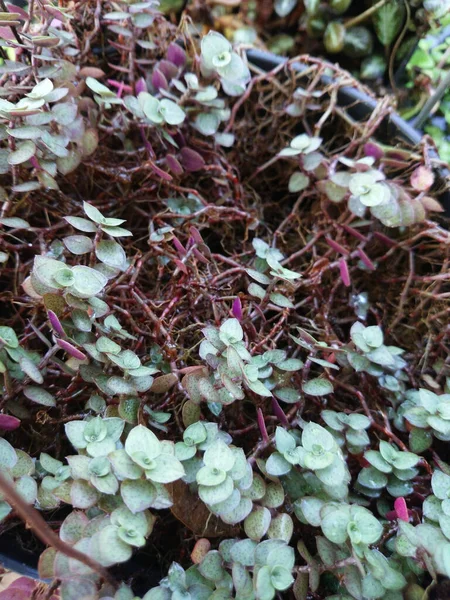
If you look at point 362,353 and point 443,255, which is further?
point 443,255

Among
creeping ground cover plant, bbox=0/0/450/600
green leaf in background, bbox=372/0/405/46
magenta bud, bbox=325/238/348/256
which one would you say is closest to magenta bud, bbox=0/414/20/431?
creeping ground cover plant, bbox=0/0/450/600

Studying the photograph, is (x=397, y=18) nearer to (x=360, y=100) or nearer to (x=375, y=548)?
(x=360, y=100)

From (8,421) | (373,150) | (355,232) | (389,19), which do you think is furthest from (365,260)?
(389,19)

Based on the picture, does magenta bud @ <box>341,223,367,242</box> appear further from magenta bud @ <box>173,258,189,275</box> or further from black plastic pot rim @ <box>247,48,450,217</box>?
magenta bud @ <box>173,258,189,275</box>

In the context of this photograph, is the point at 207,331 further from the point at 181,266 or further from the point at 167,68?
the point at 167,68

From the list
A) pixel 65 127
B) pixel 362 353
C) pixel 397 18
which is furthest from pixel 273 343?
pixel 397 18

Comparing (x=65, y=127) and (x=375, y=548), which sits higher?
(x=65, y=127)
